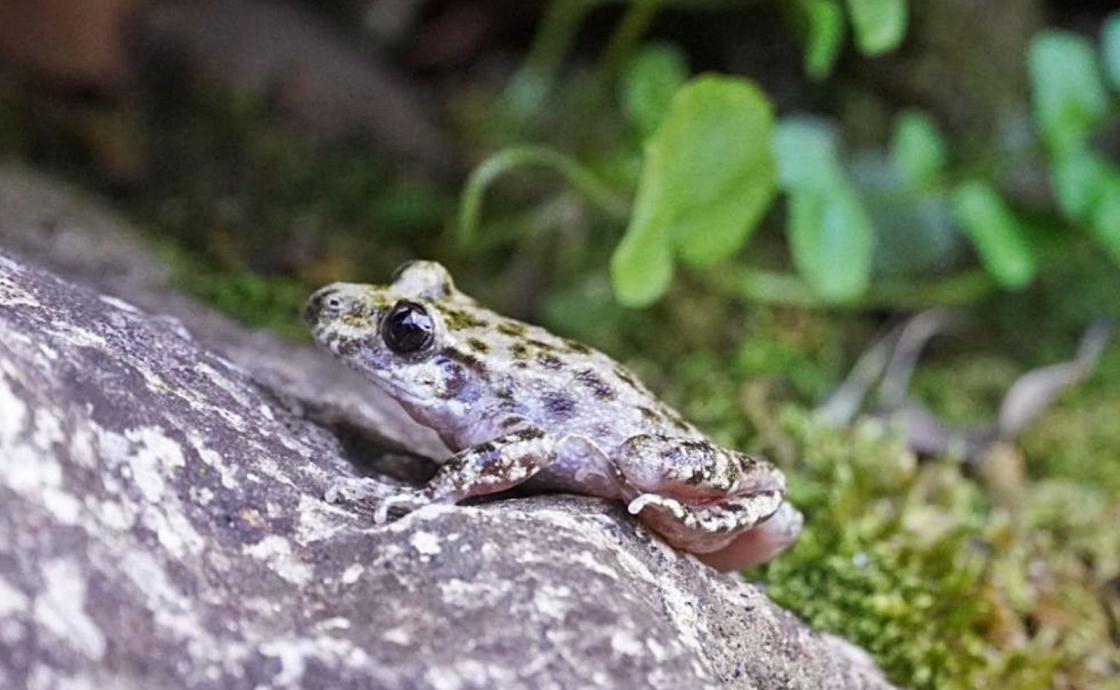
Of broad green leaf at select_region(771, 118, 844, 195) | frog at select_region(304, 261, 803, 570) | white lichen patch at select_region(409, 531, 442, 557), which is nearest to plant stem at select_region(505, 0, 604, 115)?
broad green leaf at select_region(771, 118, 844, 195)

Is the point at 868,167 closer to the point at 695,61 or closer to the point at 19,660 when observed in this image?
the point at 695,61

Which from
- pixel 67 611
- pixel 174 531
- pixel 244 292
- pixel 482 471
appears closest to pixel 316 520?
pixel 174 531

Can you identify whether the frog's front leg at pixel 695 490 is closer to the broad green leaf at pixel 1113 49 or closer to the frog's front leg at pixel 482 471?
the frog's front leg at pixel 482 471

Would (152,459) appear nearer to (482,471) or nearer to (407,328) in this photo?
(482,471)

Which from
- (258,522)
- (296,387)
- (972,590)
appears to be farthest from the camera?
(972,590)

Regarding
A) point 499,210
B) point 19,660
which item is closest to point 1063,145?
point 499,210

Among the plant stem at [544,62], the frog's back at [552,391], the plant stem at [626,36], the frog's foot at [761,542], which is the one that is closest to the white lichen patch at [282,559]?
the frog's back at [552,391]
